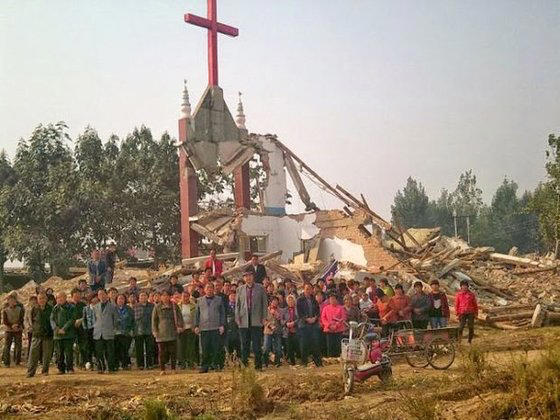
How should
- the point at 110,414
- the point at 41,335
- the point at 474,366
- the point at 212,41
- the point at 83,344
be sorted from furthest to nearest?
1. the point at 212,41
2. the point at 83,344
3. the point at 41,335
4. the point at 474,366
5. the point at 110,414

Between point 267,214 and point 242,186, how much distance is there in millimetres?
1660

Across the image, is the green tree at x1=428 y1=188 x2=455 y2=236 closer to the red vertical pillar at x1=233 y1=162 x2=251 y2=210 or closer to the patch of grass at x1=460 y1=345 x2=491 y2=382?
the red vertical pillar at x1=233 y1=162 x2=251 y2=210

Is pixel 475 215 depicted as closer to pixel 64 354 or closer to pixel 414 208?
pixel 414 208

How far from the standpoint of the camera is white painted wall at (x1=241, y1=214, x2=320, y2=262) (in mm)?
24877

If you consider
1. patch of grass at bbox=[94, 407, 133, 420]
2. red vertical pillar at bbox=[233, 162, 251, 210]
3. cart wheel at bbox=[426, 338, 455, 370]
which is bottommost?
patch of grass at bbox=[94, 407, 133, 420]

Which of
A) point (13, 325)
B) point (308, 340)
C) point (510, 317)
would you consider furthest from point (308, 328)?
point (510, 317)

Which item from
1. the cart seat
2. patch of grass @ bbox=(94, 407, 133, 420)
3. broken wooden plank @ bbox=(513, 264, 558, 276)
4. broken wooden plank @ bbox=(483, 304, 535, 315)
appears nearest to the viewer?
patch of grass @ bbox=(94, 407, 133, 420)

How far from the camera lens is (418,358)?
1098 centimetres

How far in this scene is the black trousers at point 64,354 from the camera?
43.0 feet

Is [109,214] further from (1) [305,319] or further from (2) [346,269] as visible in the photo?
(1) [305,319]

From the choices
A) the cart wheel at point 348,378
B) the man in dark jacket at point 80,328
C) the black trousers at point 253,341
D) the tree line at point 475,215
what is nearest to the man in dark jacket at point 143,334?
the man in dark jacket at point 80,328

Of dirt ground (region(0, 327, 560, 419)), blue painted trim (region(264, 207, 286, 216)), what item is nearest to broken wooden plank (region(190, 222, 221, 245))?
blue painted trim (region(264, 207, 286, 216))

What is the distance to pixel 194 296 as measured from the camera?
13.7 metres

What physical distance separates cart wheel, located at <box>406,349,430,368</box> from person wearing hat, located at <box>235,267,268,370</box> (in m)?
2.83
